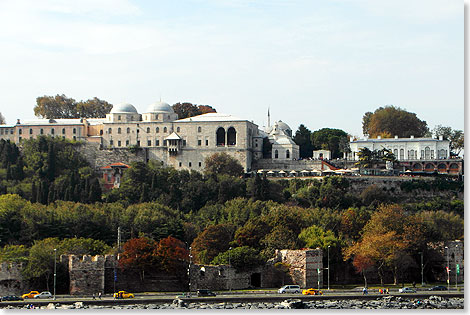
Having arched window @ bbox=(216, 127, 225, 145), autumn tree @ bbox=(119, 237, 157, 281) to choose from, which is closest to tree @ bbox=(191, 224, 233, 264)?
autumn tree @ bbox=(119, 237, 157, 281)

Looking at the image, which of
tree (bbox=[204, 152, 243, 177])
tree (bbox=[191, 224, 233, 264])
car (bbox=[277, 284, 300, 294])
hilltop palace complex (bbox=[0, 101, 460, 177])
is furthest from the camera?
Answer: hilltop palace complex (bbox=[0, 101, 460, 177])

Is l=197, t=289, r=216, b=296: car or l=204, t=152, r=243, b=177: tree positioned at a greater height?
l=204, t=152, r=243, b=177: tree

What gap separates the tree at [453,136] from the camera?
4368 inches

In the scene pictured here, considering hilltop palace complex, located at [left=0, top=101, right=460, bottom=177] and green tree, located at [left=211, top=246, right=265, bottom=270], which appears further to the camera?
hilltop palace complex, located at [left=0, top=101, right=460, bottom=177]

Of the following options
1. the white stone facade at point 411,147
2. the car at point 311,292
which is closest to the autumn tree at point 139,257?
the car at point 311,292

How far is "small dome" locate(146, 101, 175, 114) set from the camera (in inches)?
4188

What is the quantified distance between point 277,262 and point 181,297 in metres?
10.0

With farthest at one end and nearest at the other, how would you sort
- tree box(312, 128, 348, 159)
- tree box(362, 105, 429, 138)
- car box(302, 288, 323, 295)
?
tree box(362, 105, 429, 138), tree box(312, 128, 348, 159), car box(302, 288, 323, 295)

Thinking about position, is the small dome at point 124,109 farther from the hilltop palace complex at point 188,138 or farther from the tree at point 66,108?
the tree at point 66,108

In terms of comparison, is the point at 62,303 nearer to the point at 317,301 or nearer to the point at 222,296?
the point at 222,296

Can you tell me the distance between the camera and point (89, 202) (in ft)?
295

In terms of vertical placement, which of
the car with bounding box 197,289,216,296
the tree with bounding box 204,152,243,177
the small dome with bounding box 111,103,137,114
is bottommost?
the car with bounding box 197,289,216,296

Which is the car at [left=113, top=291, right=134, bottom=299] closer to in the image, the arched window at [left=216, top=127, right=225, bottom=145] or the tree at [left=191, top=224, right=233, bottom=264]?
the tree at [left=191, top=224, right=233, bottom=264]

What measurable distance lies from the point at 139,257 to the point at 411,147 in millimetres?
51261
